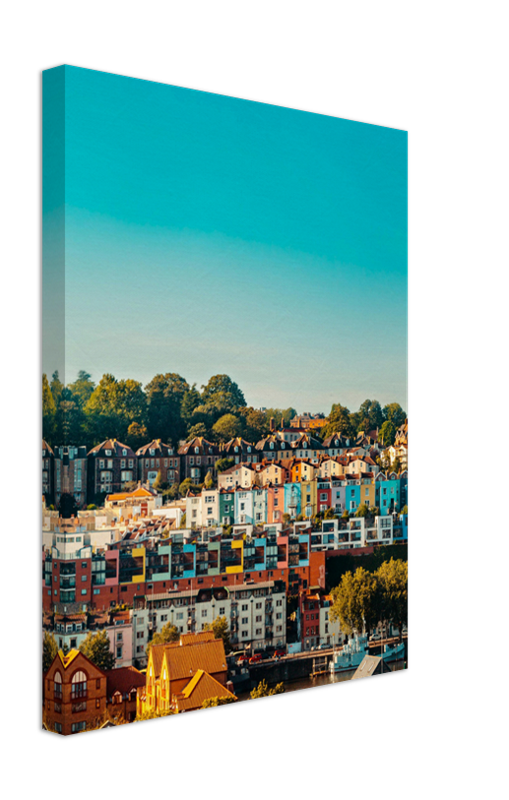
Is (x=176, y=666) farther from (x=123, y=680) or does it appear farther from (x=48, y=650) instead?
(x=48, y=650)

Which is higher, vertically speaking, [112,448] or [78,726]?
[112,448]

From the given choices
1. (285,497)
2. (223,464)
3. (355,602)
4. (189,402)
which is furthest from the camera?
(355,602)

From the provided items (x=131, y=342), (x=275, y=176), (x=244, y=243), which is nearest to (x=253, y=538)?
(x=131, y=342)

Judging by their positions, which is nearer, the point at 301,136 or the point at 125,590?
the point at 125,590

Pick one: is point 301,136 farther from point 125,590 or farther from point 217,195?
point 125,590

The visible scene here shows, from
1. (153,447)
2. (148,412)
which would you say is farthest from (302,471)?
(148,412)
